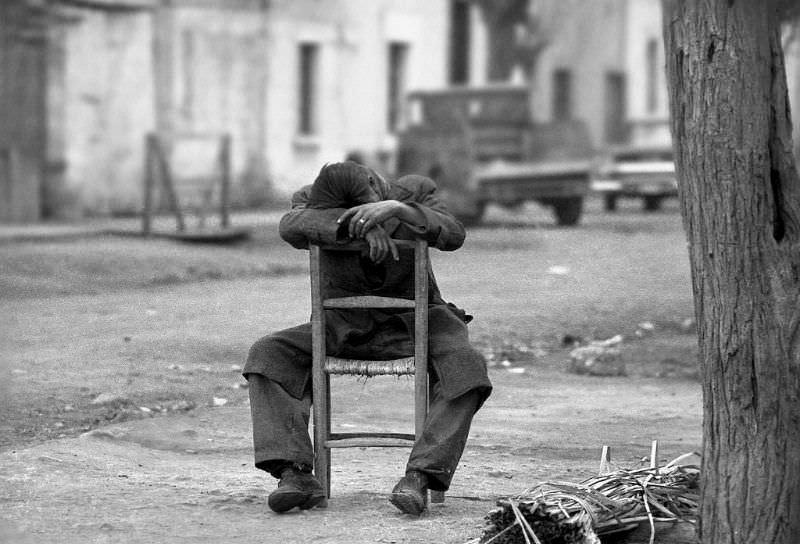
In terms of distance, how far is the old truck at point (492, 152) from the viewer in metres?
21.3

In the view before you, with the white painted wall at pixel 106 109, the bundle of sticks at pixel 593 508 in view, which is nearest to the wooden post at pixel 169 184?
the white painted wall at pixel 106 109

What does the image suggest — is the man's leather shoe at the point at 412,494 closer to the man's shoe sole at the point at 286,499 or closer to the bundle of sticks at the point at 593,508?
the man's shoe sole at the point at 286,499

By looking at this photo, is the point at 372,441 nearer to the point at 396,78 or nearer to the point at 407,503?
the point at 407,503

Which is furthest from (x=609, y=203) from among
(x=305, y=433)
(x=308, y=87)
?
(x=305, y=433)

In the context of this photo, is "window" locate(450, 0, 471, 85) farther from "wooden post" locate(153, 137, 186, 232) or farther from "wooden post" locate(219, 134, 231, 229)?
"wooden post" locate(153, 137, 186, 232)

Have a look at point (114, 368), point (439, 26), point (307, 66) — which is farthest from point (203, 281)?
point (439, 26)

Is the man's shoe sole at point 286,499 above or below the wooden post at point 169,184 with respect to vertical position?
below

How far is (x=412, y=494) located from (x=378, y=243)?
839mm

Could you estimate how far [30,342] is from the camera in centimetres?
990

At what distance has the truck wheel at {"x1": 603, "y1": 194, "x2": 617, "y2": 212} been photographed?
26.9 m

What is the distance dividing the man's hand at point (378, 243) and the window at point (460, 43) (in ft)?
85.8

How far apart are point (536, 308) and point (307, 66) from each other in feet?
51.8

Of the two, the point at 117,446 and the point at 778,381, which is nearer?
the point at 778,381

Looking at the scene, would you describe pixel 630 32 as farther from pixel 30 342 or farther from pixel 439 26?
pixel 30 342
